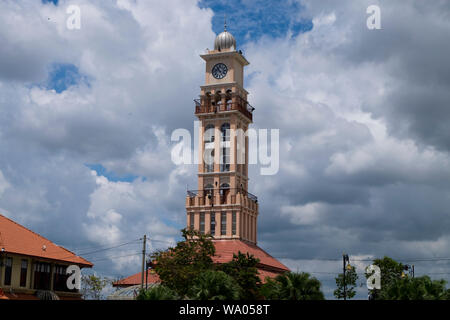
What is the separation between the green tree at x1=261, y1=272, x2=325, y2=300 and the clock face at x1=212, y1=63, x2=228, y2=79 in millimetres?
52531

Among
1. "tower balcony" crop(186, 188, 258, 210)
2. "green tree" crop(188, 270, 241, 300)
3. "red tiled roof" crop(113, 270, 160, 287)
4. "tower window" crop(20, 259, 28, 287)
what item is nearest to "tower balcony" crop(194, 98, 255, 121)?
"tower balcony" crop(186, 188, 258, 210)

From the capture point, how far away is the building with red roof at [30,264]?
60.9 metres

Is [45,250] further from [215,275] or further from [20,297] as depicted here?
[215,275]

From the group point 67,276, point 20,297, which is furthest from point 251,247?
point 20,297

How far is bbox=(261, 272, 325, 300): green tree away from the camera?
162 ft

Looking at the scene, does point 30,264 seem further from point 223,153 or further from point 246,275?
point 223,153

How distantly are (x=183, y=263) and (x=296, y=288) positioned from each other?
76.2 feet

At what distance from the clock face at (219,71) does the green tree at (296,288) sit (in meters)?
52.5

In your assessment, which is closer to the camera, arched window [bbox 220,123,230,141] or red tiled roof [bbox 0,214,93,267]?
red tiled roof [bbox 0,214,93,267]

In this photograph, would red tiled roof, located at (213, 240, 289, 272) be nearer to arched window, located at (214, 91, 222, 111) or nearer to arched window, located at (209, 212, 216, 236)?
arched window, located at (209, 212, 216, 236)

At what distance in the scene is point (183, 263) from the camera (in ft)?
232

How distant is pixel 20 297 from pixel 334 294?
45131mm

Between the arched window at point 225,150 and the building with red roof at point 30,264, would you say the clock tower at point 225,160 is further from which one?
the building with red roof at point 30,264

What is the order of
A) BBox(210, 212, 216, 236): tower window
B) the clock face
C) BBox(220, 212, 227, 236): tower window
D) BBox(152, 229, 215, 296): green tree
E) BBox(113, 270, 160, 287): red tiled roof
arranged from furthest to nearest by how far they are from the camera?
the clock face
BBox(210, 212, 216, 236): tower window
BBox(220, 212, 227, 236): tower window
BBox(113, 270, 160, 287): red tiled roof
BBox(152, 229, 215, 296): green tree
